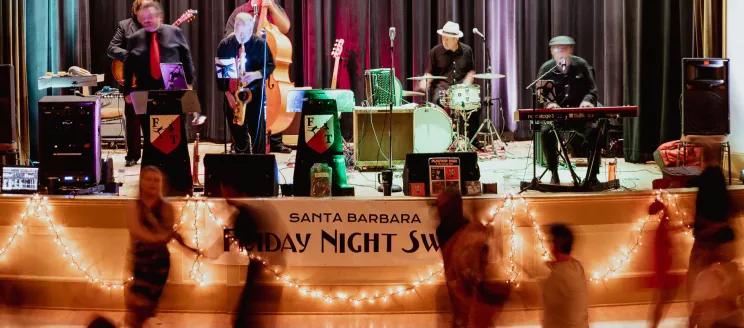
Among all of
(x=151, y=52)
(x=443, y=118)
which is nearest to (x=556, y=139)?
(x=443, y=118)

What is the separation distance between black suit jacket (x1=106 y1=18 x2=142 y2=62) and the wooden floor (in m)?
3.76

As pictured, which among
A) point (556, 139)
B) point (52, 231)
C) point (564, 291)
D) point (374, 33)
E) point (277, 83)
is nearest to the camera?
point (564, 291)

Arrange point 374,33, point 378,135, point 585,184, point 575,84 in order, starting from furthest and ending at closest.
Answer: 1. point 374,33
2. point 378,135
3. point 575,84
4. point 585,184

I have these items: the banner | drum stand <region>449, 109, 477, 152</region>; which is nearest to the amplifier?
drum stand <region>449, 109, 477, 152</region>

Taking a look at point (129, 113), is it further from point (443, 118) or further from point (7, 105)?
point (443, 118)

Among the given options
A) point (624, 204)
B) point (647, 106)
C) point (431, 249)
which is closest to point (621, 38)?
point (647, 106)

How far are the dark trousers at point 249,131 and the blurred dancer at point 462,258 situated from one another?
3339 millimetres

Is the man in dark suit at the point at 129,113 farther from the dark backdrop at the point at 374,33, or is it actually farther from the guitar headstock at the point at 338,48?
the guitar headstock at the point at 338,48

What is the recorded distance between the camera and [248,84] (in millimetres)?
7895

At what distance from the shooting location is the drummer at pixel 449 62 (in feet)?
33.5

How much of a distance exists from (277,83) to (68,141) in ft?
12.2

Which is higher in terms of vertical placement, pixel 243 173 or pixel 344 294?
pixel 243 173

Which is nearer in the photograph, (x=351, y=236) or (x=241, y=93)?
(x=351, y=236)

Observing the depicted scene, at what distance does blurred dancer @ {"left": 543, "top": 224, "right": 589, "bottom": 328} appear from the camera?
404cm
